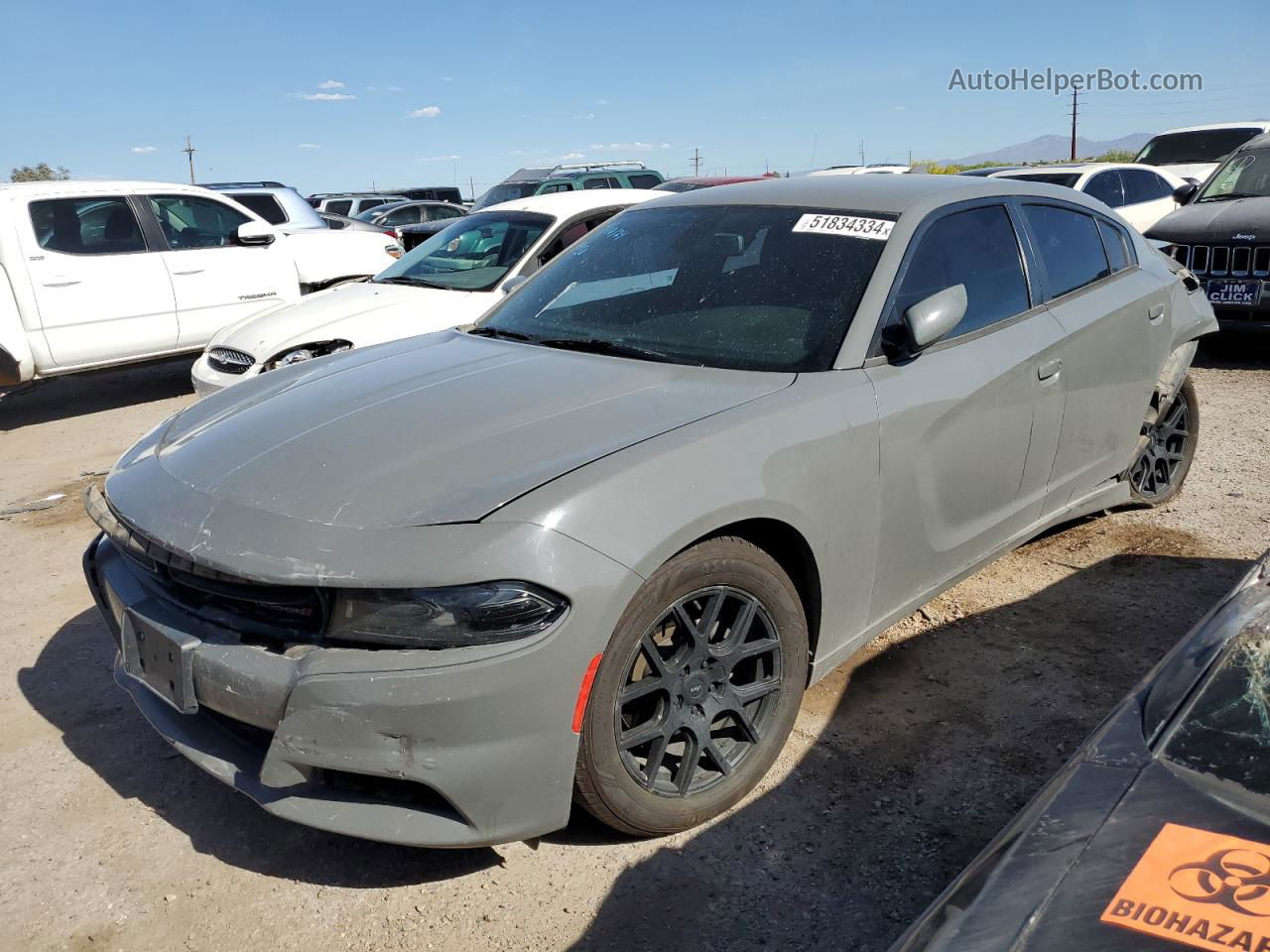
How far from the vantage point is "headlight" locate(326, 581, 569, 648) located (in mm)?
2135

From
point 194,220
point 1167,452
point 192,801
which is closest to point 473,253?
point 194,220

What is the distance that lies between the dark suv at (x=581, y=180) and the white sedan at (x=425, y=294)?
Answer: 30.1 ft

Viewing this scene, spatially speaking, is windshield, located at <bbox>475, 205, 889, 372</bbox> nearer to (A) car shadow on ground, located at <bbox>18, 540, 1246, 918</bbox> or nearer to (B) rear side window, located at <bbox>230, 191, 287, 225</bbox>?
(A) car shadow on ground, located at <bbox>18, 540, 1246, 918</bbox>

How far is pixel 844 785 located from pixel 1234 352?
7926mm

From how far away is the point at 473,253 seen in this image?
22.7 ft

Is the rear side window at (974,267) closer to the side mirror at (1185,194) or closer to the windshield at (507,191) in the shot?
the side mirror at (1185,194)

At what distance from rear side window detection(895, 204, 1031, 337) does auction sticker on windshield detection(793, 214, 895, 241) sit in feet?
0.43

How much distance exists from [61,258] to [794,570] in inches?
285

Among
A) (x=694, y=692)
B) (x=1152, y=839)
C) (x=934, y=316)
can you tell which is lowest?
(x=694, y=692)

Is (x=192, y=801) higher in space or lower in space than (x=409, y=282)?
lower

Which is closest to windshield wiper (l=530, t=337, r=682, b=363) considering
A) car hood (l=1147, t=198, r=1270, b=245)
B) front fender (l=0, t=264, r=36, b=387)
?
front fender (l=0, t=264, r=36, b=387)

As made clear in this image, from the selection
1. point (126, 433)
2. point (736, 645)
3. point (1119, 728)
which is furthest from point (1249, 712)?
point (126, 433)

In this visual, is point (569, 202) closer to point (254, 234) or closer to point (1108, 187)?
point (254, 234)

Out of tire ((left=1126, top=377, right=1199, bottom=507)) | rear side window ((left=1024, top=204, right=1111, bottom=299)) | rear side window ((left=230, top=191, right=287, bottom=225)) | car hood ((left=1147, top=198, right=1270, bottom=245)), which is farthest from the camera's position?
rear side window ((left=230, top=191, right=287, bottom=225))
